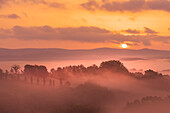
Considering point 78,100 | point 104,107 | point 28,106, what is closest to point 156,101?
point 104,107

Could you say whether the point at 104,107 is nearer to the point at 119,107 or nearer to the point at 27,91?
the point at 119,107

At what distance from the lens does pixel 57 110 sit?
16875 cm

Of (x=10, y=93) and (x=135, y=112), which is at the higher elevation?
(x=10, y=93)

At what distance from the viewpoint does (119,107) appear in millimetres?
190500

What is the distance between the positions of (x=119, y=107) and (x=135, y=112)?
33212 mm

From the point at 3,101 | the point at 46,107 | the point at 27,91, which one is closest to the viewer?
the point at 3,101

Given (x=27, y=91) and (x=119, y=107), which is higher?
(x=27, y=91)

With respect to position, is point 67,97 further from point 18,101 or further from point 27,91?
point 18,101

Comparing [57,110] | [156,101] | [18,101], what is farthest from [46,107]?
[156,101]

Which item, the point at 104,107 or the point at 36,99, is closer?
the point at 36,99

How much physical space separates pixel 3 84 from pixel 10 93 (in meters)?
18.9

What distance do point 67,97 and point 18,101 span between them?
1585 inches

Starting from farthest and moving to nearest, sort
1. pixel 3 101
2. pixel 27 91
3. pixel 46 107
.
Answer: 1. pixel 27 91
2. pixel 46 107
3. pixel 3 101

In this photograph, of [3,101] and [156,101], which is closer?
[3,101]
